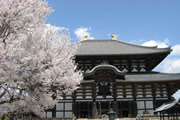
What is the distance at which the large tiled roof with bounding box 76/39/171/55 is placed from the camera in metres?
27.6

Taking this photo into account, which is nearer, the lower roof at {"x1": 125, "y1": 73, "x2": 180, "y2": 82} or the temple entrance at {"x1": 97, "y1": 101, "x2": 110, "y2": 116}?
Answer: the lower roof at {"x1": 125, "y1": 73, "x2": 180, "y2": 82}

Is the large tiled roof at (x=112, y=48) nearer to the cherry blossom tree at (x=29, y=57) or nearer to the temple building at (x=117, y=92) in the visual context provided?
the temple building at (x=117, y=92)

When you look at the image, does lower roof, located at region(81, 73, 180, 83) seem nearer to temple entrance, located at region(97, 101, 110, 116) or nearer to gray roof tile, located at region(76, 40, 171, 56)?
gray roof tile, located at region(76, 40, 171, 56)

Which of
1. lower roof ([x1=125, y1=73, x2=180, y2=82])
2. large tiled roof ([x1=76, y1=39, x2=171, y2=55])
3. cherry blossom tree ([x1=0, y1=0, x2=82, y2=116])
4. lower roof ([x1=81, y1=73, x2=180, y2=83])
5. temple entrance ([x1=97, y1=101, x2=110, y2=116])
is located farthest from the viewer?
large tiled roof ([x1=76, y1=39, x2=171, y2=55])

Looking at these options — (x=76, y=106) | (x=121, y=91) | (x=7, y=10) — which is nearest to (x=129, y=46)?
(x=121, y=91)

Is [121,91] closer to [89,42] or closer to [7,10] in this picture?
[89,42]

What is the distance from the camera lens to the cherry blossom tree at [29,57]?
7.15 meters

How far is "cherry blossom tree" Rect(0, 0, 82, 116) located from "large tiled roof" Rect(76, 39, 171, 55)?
18.5 metres

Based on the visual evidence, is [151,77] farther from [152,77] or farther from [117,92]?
[117,92]

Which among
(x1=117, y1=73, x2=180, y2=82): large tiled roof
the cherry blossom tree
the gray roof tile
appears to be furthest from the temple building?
the cherry blossom tree

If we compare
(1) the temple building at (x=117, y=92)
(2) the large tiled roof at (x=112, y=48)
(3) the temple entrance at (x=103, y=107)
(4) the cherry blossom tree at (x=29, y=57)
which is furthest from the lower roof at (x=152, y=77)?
(4) the cherry blossom tree at (x=29, y=57)

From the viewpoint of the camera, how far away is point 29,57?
750 cm

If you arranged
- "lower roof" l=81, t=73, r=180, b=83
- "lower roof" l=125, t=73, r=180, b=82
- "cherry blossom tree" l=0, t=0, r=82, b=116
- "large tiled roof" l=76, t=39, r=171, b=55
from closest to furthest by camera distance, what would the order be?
"cherry blossom tree" l=0, t=0, r=82, b=116 < "lower roof" l=81, t=73, r=180, b=83 < "lower roof" l=125, t=73, r=180, b=82 < "large tiled roof" l=76, t=39, r=171, b=55

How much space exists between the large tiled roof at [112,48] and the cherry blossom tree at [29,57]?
1855 cm
